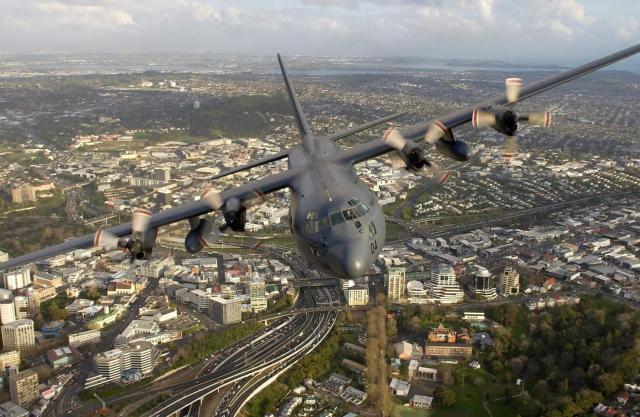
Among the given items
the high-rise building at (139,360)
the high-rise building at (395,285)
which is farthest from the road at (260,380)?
the high-rise building at (139,360)

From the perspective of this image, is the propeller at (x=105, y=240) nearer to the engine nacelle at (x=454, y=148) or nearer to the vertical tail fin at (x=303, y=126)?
→ the vertical tail fin at (x=303, y=126)

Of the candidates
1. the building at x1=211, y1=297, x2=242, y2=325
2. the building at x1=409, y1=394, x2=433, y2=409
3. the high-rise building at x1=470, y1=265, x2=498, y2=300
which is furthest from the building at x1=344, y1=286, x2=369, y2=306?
the building at x1=409, y1=394, x2=433, y2=409

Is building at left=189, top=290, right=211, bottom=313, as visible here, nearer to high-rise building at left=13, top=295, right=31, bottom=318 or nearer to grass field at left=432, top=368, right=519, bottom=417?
high-rise building at left=13, top=295, right=31, bottom=318

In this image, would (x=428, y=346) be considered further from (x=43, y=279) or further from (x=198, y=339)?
(x=43, y=279)

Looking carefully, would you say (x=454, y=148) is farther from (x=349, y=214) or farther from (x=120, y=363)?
(x=120, y=363)

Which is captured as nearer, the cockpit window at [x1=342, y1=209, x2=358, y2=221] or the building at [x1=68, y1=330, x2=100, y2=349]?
the cockpit window at [x1=342, y1=209, x2=358, y2=221]

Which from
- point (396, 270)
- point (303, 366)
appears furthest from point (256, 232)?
point (303, 366)

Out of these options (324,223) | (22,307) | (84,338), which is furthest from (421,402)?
(22,307)

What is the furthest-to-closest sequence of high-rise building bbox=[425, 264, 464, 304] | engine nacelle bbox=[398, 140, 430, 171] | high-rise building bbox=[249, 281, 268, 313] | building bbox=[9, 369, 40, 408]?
high-rise building bbox=[425, 264, 464, 304]
high-rise building bbox=[249, 281, 268, 313]
building bbox=[9, 369, 40, 408]
engine nacelle bbox=[398, 140, 430, 171]
